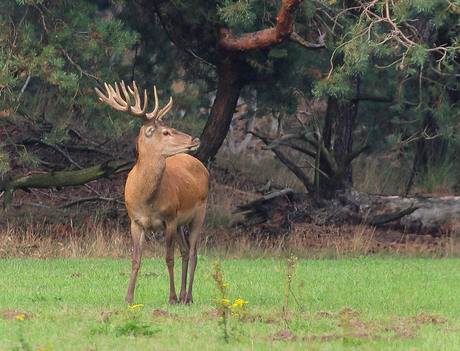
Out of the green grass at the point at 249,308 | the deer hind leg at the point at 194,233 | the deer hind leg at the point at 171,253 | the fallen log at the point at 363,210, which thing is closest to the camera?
the green grass at the point at 249,308

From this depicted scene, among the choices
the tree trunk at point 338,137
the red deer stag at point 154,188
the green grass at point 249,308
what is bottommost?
the green grass at point 249,308

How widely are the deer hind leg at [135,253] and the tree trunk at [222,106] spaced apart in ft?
24.2

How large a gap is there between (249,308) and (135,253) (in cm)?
162

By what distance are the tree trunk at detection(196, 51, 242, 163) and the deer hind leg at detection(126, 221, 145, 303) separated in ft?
24.2

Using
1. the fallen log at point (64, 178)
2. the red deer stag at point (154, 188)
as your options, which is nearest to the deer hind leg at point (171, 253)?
the red deer stag at point (154, 188)

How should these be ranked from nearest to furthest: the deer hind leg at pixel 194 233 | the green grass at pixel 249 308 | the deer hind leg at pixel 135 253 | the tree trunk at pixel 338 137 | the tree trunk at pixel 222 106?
the green grass at pixel 249 308 < the deer hind leg at pixel 135 253 < the deer hind leg at pixel 194 233 < the tree trunk at pixel 222 106 < the tree trunk at pixel 338 137

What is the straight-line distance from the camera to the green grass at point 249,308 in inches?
320

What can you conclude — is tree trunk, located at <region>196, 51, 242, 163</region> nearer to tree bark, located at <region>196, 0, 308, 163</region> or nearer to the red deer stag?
tree bark, located at <region>196, 0, 308, 163</region>

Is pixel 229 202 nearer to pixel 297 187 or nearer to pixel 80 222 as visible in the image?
pixel 297 187

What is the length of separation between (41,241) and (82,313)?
833 cm

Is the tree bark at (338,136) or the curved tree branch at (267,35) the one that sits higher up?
the curved tree branch at (267,35)

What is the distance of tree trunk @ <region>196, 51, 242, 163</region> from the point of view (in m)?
18.2

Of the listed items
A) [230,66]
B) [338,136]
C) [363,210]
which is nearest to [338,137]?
[338,136]

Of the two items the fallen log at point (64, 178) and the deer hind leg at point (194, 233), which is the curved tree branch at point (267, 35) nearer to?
the fallen log at point (64, 178)
